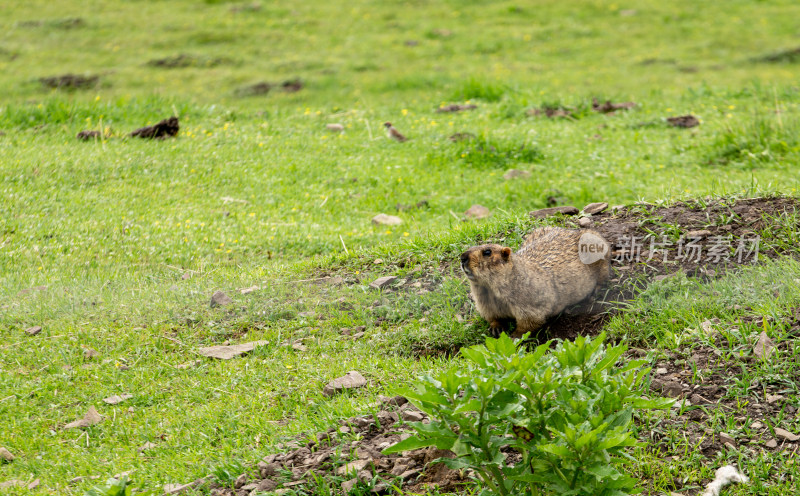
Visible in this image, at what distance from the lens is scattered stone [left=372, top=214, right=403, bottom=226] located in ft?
27.0

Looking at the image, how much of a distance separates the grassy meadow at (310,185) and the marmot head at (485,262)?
51 cm

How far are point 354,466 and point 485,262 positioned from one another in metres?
1.99

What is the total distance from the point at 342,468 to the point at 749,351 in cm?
238

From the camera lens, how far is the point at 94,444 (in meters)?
4.50

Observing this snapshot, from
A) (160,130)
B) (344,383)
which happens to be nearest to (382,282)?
(344,383)

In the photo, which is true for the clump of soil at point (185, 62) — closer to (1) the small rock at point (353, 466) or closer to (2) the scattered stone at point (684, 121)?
(2) the scattered stone at point (684, 121)

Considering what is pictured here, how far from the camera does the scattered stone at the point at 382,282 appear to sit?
6.30 metres

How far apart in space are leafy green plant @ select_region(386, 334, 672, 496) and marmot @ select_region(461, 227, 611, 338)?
6.90ft

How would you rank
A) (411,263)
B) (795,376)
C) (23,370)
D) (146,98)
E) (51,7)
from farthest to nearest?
(51,7)
(146,98)
(411,263)
(23,370)
(795,376)

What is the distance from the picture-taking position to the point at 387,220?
8297 mm

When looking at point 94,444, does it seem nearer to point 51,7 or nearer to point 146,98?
point 146,98

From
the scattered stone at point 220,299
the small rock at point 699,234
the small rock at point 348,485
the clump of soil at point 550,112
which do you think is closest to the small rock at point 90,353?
the scattered stone at point 220,299

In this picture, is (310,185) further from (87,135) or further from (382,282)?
(87,135)

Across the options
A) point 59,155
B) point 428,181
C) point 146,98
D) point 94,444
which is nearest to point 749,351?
point 94,444
